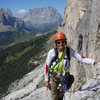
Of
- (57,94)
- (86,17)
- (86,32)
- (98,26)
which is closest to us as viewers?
(57,94)

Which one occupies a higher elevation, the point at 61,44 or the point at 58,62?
the point at 61,44

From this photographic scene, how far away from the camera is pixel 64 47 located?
12055 millimetres

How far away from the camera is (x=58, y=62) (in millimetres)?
12328

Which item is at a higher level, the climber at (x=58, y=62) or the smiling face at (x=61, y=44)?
the smiling face at (x=61, y=44)

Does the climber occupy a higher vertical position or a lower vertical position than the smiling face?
lower

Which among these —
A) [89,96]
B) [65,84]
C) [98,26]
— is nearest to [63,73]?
[65,84]

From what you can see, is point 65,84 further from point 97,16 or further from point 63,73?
point 97,16

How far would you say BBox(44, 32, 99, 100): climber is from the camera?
11977 millimetres

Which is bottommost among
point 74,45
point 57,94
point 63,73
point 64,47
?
point 74,45

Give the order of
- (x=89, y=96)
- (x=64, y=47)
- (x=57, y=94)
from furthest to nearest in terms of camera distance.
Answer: (x=89, y=96) → (x=57, y=94) → (x=64, y=47)

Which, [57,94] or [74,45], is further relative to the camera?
[74,45]

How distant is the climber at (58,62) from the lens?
11977 mm

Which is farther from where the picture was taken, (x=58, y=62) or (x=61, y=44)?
(x=58, y=62)

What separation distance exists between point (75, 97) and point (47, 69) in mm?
3678
